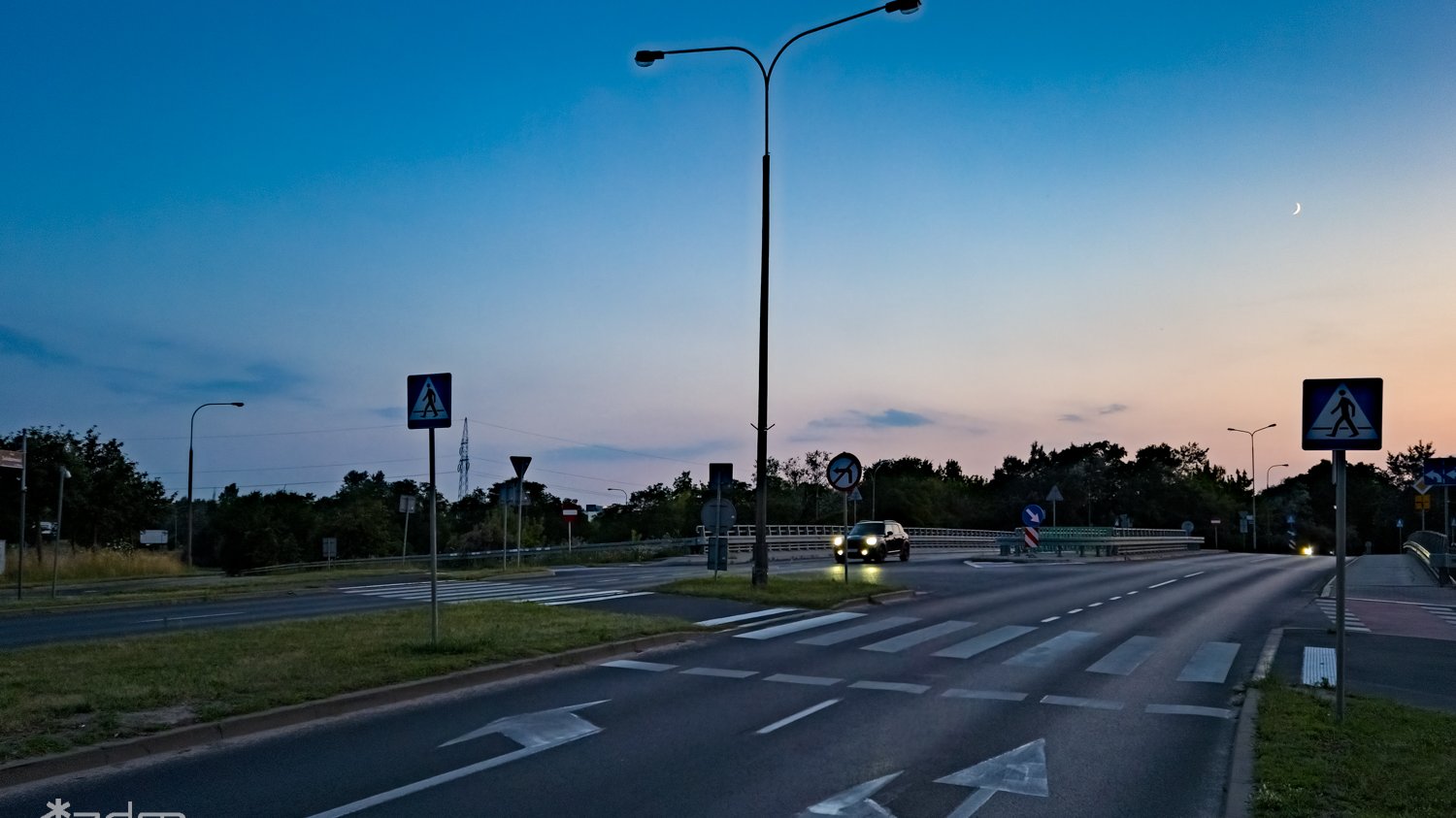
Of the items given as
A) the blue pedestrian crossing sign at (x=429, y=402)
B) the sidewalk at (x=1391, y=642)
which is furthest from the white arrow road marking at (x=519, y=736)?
the sidewalk at (x=1391, y=642)

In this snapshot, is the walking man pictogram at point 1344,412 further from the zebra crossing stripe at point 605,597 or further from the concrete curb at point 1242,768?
the zebra crossing stripe at point 605,597

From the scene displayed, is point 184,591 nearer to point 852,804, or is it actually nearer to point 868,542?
point 852,804

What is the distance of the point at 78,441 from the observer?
55594mm

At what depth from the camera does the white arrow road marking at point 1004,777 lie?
719cm

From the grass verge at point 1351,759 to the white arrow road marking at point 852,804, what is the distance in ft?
7.69

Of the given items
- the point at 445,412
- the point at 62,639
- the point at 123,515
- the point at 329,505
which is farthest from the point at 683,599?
the point at 329,505

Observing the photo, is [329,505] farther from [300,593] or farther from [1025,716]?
[1025,716]

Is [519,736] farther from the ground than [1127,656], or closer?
farther from the ground

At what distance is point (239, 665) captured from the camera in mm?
11477

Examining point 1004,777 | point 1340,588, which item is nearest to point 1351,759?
point 1340,588

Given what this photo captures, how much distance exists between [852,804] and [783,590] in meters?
15.3

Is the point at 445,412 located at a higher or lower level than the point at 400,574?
higher

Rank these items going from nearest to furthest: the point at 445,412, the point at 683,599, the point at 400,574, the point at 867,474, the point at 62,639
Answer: the point at 445,412
the point at 62,639
the point at 683,599
the point at 400,574
the point at 867,474

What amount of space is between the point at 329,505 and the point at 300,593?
82870 mm
